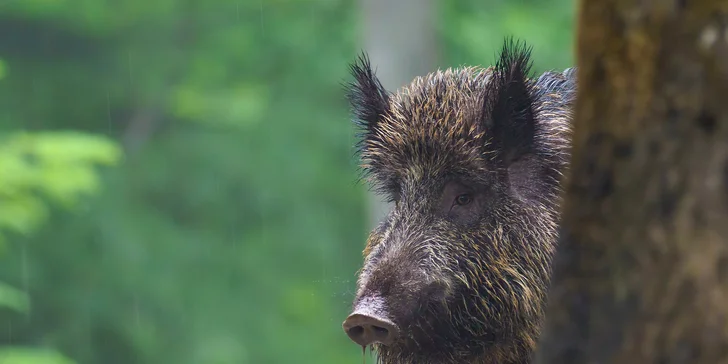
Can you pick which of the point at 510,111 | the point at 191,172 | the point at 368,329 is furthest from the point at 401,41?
the point at 191,172

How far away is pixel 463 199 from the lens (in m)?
4.53

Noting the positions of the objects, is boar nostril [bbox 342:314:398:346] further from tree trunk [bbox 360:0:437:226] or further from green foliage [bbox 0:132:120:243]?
tree trunk [bbox 360:0:437:226]

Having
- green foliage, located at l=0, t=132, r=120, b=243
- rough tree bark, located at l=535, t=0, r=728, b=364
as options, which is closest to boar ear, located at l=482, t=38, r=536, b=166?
rough tree bark, located at l=535, t=0, r=728, b=364

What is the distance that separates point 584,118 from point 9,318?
15111mm

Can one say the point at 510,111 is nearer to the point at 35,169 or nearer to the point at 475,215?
the point at 475,215

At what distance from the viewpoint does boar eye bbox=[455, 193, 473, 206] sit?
4527mm

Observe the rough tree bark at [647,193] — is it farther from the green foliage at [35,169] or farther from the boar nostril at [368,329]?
the green foliage at [35,169]

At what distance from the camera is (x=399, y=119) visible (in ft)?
16.0

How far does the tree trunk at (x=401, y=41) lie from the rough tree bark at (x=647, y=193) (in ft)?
27.4

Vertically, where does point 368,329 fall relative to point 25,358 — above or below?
above

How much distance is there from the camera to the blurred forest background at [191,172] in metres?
16.0

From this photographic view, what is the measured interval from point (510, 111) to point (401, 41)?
611 cm

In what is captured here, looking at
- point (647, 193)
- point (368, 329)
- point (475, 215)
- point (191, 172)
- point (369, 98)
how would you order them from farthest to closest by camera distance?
point (191, 172)
point (369, 98)
point (475, 215)
point (368, 329)
point (647, 193)

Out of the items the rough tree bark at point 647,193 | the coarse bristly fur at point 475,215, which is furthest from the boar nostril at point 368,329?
the rough tree bark at point 647,193
